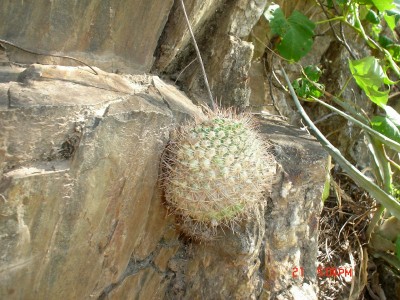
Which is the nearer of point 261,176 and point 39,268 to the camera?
point 39,268

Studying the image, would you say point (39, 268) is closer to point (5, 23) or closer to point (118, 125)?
point (118, 125)

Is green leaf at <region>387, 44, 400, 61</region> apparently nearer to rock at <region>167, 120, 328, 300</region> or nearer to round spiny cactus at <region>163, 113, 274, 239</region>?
rock at <region>167, 120, 328, 300</region>

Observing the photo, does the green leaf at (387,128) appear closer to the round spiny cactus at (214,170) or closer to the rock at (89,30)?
the round spiny cactus at (214,170)

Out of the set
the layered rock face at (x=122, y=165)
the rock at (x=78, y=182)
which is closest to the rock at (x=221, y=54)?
the layered rock face at (x=122, y=165)

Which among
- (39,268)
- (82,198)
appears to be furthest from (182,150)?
(39,268)
